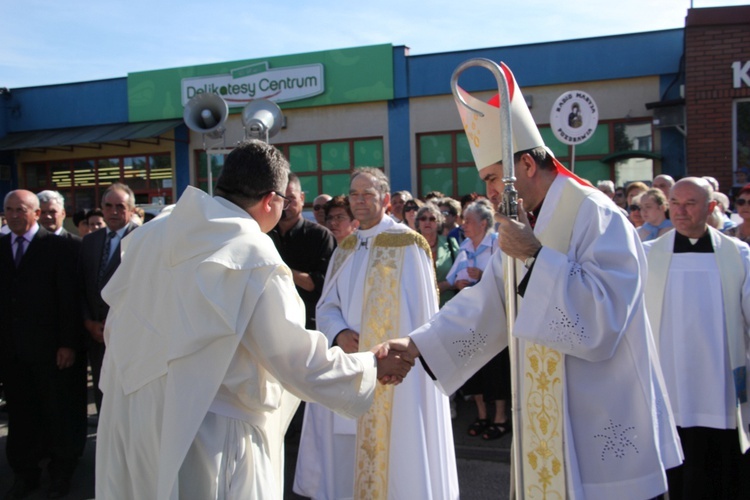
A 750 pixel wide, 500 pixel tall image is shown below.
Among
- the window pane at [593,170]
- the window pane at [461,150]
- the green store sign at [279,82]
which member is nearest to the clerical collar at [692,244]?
the window pane at [593,170]

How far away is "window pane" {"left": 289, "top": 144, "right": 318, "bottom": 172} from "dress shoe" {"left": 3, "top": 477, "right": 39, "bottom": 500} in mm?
13136

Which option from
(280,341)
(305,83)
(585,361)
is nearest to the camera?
(280,341)

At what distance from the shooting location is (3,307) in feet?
18.5

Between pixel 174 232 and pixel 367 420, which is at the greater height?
pixel 174 232

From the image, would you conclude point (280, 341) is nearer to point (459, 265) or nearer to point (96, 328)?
point (96, 328)

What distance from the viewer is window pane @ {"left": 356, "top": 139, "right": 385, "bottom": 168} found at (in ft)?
57.2

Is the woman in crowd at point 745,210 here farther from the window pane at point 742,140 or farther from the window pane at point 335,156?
the window pane at point 335,156

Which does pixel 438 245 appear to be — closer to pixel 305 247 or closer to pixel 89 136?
pixel 305 247

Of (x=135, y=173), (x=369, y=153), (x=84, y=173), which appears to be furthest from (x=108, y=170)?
(x=369, y=153)

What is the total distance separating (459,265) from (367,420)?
263cm

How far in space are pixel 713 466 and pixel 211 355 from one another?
12.5 ft

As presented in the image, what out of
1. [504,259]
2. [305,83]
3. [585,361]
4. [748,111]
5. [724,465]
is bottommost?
[724,465]

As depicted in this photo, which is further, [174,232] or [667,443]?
[667,443]

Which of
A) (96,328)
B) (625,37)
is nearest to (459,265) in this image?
(96,328)
